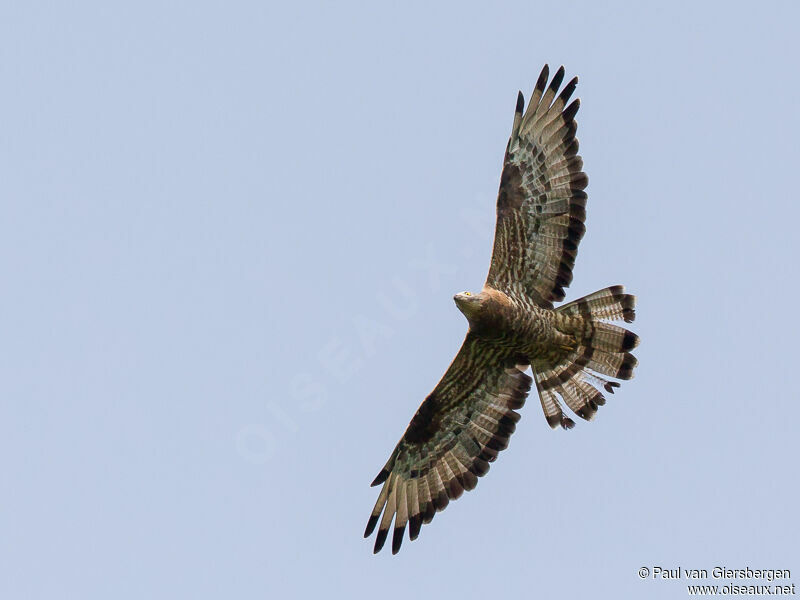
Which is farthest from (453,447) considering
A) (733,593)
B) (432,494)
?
(733,593)

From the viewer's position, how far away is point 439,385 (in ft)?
49.4

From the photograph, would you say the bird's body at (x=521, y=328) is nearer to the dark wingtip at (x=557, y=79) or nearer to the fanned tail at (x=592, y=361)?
the fanned tail at (x=592, y=361)

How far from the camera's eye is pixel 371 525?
15.2m

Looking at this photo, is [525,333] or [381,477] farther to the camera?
[381,477]

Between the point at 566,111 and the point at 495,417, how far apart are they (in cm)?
410

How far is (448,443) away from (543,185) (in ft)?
12.1

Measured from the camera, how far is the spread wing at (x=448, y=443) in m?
15.1

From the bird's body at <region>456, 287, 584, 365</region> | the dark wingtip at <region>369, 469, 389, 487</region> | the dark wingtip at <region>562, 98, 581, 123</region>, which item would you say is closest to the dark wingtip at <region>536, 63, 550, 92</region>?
the dark wingtip at <region>562, 98, 581, 123</region>

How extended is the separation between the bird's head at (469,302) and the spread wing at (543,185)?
75 centimetres

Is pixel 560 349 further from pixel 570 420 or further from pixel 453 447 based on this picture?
pixel 453 447

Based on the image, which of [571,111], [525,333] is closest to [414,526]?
[525,333]

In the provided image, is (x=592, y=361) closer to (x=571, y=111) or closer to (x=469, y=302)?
(x=469, y=302)

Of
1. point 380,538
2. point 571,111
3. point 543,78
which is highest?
point 543,78

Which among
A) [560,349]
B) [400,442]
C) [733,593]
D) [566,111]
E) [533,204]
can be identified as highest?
[566,111]
